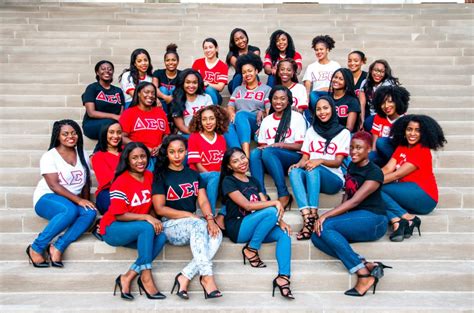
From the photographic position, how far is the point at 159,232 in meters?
3.81

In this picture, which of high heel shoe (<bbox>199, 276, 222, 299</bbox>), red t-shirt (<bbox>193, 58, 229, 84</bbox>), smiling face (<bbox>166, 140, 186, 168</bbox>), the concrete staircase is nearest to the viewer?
high heel shoe (<bbox>199, 276, 222, 299</bbox>)

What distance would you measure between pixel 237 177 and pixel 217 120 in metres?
0.65

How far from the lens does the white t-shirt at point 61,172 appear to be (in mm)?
4117

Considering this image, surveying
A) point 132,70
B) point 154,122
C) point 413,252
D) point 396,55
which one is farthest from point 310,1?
point 413,252

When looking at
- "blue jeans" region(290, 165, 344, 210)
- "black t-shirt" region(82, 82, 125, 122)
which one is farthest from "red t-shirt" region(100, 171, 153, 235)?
"black t-shirt" region(82, 82, 125, 122)

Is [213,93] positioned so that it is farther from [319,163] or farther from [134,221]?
[134,221]

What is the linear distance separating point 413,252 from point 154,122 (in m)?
2.47

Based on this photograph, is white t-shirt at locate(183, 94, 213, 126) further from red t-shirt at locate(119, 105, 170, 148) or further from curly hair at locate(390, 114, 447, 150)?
curly hair at locate(390, 114, 447, 150)

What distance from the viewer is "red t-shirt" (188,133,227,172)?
4383 mm

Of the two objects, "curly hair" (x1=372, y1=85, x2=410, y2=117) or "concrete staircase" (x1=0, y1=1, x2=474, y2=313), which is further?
"curly hair" (x1=372, y1=85, x2=410, y2=117)

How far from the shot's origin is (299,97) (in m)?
5.17

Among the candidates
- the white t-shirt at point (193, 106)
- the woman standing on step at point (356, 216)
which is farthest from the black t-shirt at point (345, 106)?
the white t-shirt at point (193, 106)

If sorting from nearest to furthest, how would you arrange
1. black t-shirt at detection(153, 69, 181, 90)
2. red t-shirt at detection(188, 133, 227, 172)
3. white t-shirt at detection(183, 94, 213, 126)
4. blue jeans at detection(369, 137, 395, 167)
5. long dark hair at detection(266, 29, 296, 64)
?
red t-shirt at detection(188, 133, 227, 172) → blue jeans at detection(369, 137, 395, 167) → white t-shirt at detection(183, 94, 213, 126) → black t-shirt at detection(153, 69, 181, 90) → long dark hair at detection(266, 29, 296, 64)

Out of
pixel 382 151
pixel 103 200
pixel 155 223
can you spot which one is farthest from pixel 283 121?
pixel 103 200
